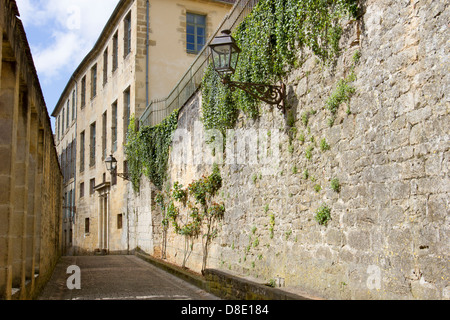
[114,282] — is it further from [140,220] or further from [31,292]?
[140,220]

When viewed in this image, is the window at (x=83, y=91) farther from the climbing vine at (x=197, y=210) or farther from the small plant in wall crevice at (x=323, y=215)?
the small plant in wall crevice at (x=323, y=215)

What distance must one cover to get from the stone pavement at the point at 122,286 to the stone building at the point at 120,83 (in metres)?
7.25

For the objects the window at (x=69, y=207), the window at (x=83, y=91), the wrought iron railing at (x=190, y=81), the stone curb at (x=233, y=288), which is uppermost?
the window at (x=83, y=91)

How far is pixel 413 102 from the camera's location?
4.59 m

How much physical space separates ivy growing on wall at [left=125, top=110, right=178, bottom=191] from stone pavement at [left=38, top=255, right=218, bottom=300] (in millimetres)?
3466

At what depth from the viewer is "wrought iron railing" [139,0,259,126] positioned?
30.4ft

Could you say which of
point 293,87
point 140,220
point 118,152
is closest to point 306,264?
point 293,87

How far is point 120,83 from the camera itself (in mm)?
21797

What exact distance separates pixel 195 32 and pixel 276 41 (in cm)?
1437

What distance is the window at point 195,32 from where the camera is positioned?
69.0ft

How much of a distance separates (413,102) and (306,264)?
8.73ft

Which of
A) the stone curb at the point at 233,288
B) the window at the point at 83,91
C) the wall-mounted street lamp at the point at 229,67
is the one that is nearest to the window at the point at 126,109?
the window at the point at 83,91

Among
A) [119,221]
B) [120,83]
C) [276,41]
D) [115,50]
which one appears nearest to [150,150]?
[119,221]

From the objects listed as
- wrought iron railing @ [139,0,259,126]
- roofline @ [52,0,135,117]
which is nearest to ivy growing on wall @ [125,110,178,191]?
wrought iron railing @ [139,0,259,126]
